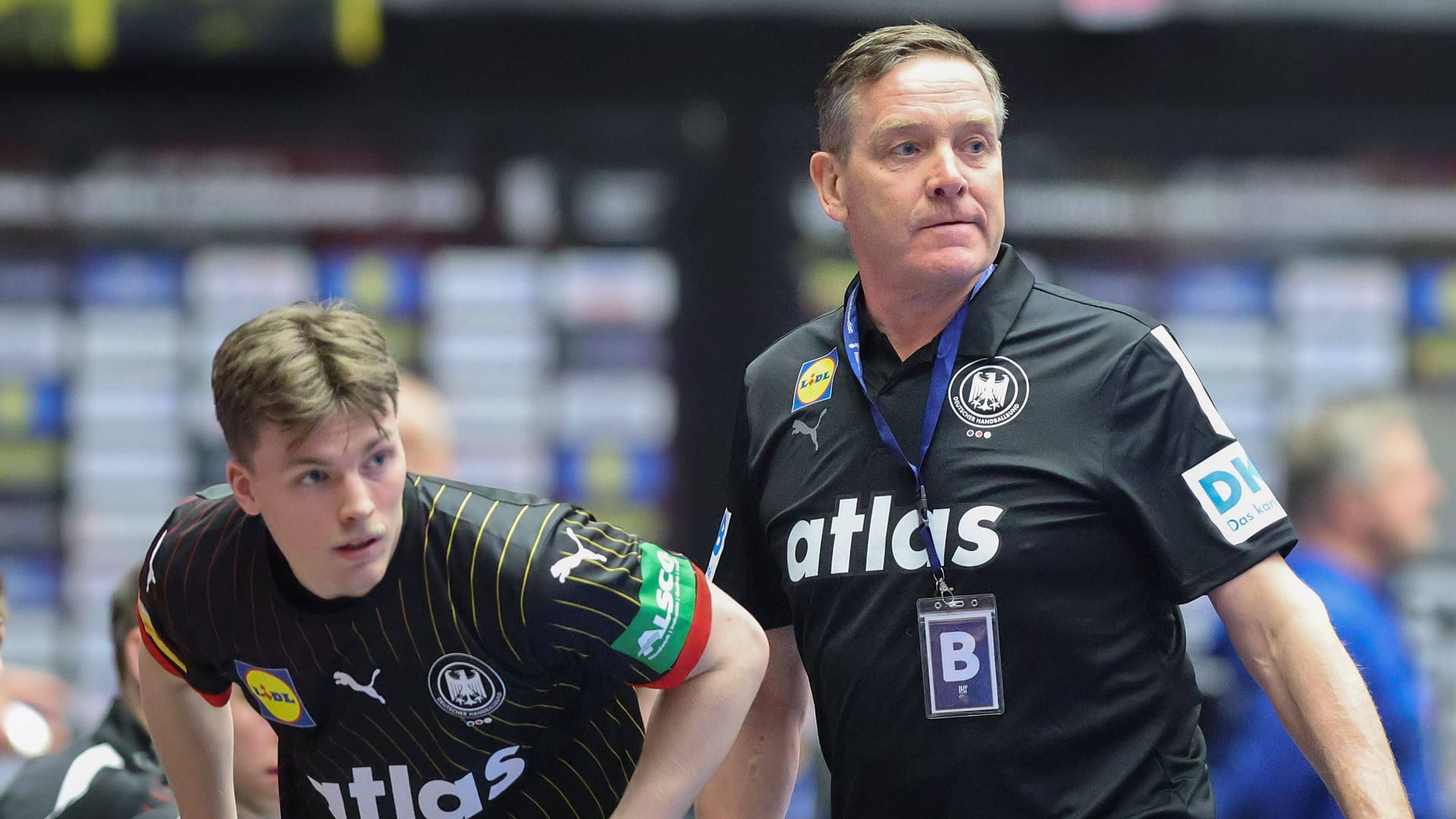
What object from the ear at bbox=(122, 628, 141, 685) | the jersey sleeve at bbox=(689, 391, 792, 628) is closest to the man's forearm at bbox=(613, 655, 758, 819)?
the jersey sleeve at bbox=(689, 391, 792, 628)

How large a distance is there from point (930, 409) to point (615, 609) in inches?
20.4

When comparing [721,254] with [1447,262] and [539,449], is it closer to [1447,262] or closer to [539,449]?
[539,449]

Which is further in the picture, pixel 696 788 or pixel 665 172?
pixel 665 172

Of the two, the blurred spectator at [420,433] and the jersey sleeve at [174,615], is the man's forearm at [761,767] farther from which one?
the blurred spectator at [420,433]

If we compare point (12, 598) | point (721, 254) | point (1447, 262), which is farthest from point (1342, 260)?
point (12, 598)

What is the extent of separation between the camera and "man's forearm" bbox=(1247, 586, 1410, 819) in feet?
6.69

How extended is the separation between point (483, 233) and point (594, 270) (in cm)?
35

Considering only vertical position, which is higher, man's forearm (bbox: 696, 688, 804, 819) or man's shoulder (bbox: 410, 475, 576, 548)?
man's shoulder (bbox: 410, 475, 576, 548)

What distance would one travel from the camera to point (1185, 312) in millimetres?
5172

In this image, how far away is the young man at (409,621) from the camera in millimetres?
2148

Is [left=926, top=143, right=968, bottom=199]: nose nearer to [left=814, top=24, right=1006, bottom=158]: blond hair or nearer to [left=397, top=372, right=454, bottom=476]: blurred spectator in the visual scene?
[left=814, top=24, right=1006, bottom=158]: blond hair

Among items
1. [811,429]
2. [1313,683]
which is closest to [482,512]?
[811,429]

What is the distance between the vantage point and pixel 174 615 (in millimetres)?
2357

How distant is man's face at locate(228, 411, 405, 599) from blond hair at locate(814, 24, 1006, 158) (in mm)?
830
